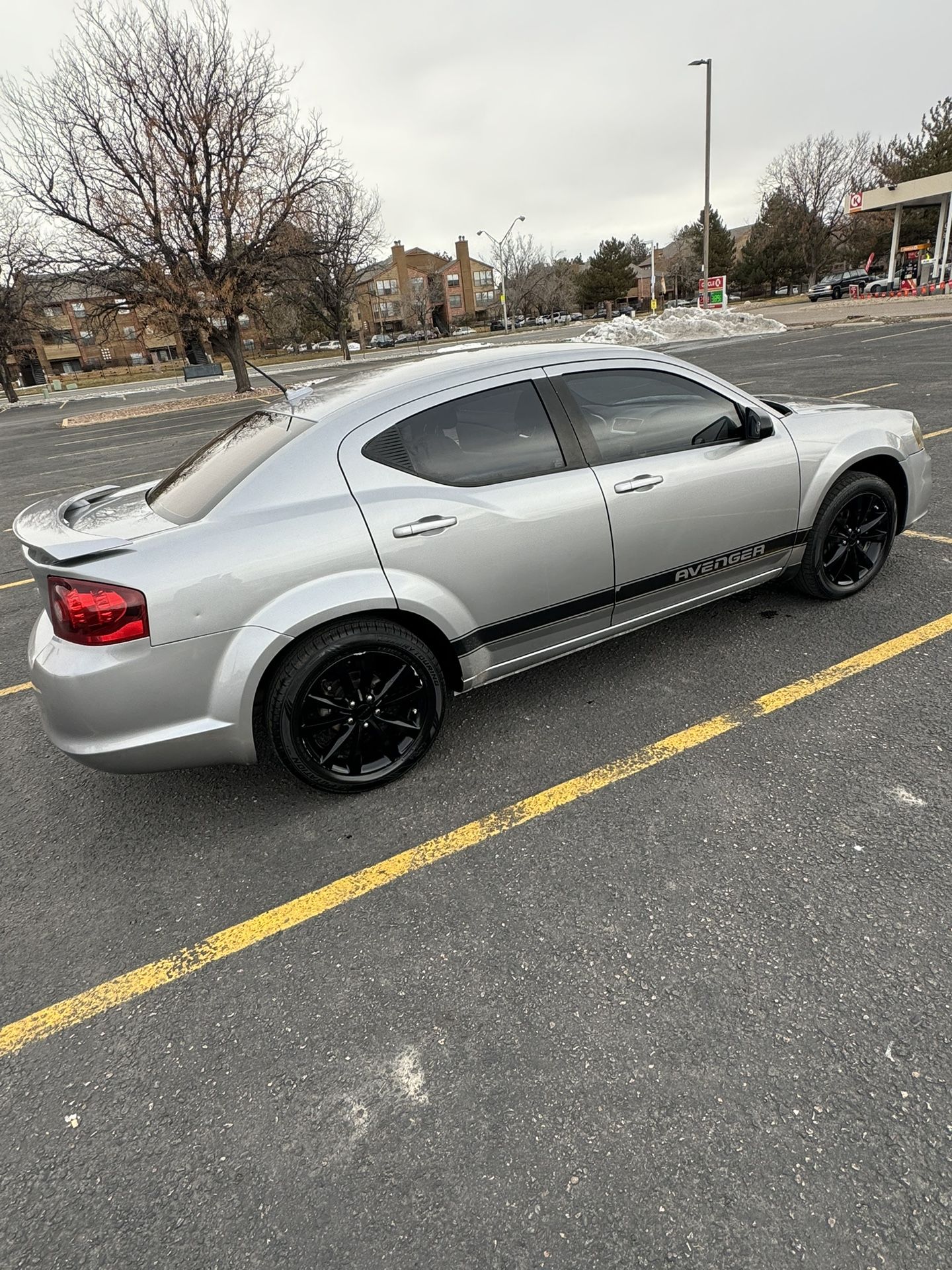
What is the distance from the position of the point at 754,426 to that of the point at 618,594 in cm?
109

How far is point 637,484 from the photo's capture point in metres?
3.25

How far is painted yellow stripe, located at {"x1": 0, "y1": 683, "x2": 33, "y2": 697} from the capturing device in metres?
4.32

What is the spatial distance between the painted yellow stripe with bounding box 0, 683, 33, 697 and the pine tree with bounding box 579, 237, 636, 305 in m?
92.4

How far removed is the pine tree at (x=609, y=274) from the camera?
85062mm

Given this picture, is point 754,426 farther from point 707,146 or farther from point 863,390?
point 707,146

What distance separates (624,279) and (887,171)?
34336 mm

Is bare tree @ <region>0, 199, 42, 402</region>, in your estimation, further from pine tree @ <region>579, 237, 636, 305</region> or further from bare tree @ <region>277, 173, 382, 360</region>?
pine tree @ <region>579, 237, 636, 305</region>

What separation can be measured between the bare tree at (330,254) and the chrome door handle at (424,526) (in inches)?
1013

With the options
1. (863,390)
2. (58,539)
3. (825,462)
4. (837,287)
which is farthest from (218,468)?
(837,287)

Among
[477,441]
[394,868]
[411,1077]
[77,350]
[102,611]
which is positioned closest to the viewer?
[411,1077]

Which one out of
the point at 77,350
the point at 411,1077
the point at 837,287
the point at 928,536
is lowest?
the point at 411,1077

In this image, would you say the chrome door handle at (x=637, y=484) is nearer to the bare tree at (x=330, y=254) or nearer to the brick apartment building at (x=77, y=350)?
the bare tree at (x=330, y=254)

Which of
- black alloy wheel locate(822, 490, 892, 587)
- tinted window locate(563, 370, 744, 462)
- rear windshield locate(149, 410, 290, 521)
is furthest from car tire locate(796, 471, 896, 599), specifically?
rear windshield locate(149, 410, 290, 521)

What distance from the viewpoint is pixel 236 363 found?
87.1ft
